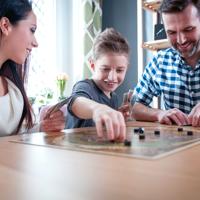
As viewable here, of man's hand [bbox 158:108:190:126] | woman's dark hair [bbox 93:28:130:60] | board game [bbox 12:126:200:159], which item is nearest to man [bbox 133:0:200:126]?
man's hand [bbox 158:108:190:126]

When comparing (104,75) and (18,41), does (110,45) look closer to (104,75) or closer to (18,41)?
(104,75)

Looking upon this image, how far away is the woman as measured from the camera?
3.74ft

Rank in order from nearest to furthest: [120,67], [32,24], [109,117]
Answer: [109,117], [32,24], [120,67]

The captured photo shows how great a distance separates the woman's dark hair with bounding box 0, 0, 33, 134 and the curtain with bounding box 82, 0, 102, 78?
1.74 metres

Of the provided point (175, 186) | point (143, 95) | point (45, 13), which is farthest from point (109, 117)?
point (45, 13)

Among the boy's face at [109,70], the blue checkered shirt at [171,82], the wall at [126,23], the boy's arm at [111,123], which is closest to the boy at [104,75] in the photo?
the boy's face at [109,70]

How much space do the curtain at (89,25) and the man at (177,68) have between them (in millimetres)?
1364

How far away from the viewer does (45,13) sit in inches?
114

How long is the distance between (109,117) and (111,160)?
0.20 m

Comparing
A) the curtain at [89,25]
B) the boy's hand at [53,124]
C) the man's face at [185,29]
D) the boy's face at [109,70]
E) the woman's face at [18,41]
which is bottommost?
the boy's hand at [53,124]

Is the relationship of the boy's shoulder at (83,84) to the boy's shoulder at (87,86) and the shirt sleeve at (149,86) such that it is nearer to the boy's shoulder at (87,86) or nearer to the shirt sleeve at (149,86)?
the boy's shoulder at (87,86)

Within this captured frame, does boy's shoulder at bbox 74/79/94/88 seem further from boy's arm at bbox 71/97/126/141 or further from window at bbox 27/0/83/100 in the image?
window at bbox 27/0/83/100

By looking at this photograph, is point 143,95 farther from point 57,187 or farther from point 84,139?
point 57,187

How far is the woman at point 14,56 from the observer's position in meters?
1.14
